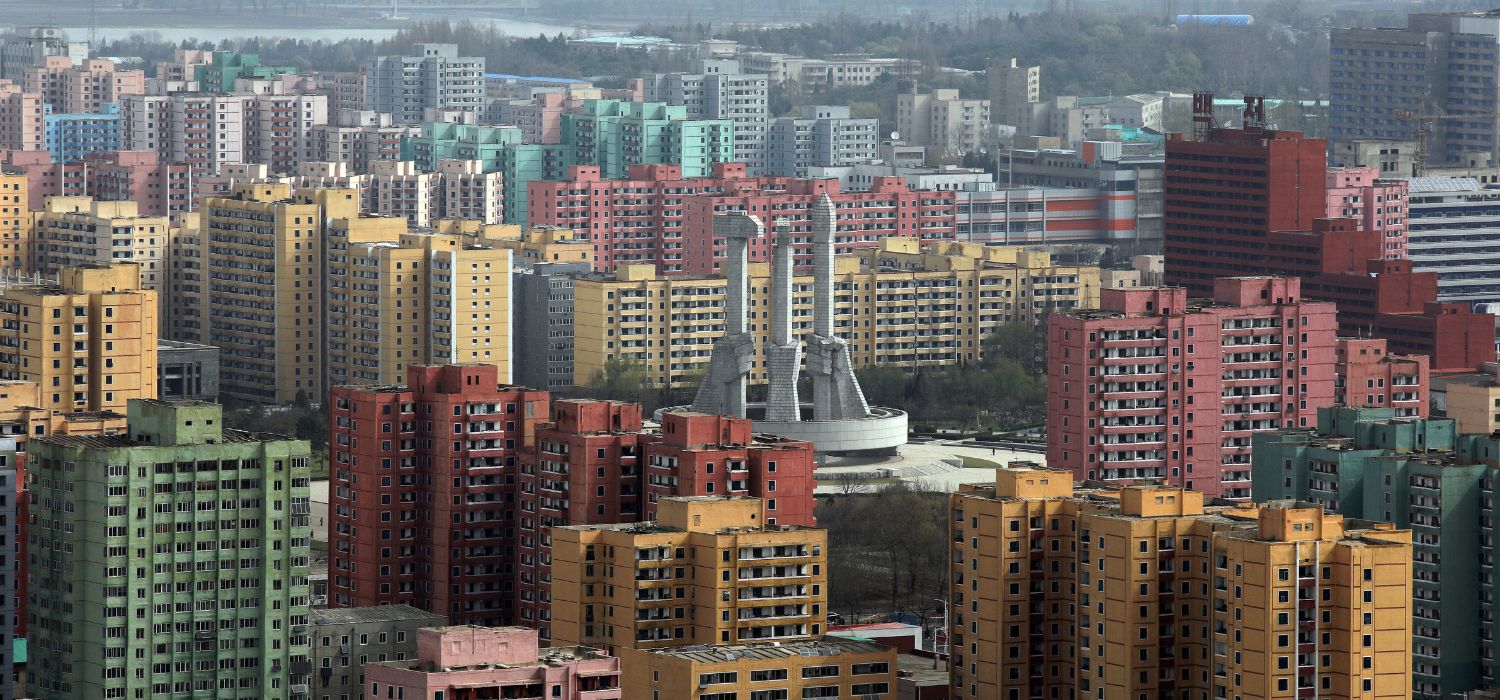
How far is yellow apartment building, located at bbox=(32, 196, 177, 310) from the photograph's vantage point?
243 feet

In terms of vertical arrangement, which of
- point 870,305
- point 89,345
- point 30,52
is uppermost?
point 30,52

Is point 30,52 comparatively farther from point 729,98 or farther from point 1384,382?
point 1384,382

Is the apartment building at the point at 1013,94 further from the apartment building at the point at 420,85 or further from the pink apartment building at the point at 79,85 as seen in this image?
the pink apartment building at the point at 79,85

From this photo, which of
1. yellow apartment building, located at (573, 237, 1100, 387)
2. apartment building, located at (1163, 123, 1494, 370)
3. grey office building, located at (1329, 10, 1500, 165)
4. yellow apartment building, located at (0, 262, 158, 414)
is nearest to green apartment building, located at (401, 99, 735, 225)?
grey office building, located at (1329, 10, 1500, 165)

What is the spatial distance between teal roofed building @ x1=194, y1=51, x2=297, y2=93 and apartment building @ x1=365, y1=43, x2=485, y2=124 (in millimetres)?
5152

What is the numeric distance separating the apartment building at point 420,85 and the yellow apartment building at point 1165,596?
2845 inches

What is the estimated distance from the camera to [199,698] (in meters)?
42.6

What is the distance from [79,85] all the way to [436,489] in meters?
61.3

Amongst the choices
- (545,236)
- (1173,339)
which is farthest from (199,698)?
(545,236)

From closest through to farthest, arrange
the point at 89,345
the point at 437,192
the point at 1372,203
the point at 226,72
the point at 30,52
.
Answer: the point at 89,345, the point at 1372,203, the point at 437,192, the point at 226,72, the point at 30,52

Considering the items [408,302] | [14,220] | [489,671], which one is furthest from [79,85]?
[489,671]

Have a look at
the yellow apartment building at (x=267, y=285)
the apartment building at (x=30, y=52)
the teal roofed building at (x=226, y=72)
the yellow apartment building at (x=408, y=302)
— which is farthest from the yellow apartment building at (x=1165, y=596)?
the apartment building at (x=30, y=52)

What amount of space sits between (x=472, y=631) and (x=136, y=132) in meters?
62.5

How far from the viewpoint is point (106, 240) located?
7394 cm
